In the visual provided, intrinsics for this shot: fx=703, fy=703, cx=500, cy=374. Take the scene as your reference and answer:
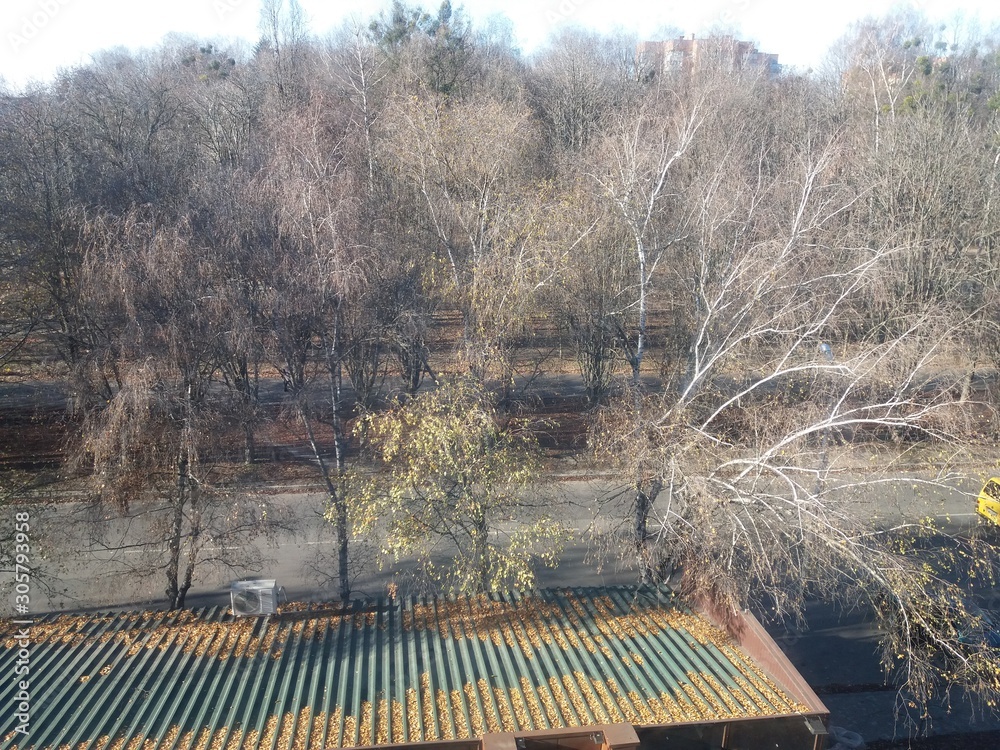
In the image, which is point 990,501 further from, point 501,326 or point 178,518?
point 178,518

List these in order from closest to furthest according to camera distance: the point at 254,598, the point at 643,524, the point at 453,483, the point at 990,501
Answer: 1. the point at 254,598
2. the point at 453,483
3. the point at 643,524
4. the point at 990,501

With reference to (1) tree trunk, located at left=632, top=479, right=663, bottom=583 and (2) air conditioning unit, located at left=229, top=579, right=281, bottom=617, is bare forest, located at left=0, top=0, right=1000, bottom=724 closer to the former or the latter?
(1) tree trunk, located at left=632, top=479, right=663, bottom=583

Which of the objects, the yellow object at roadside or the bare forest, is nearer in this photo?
the bare forest

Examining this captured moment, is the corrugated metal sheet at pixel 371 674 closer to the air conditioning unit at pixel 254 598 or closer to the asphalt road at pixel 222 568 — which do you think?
the air conditioning unit at pixel 254 598

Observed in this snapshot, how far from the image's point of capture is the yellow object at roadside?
1320cm

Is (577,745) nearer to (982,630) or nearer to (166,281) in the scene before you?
(982,630)

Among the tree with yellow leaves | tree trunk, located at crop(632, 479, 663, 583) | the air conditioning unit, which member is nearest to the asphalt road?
tree trunk, located at crop(632, 479, 663, 583)

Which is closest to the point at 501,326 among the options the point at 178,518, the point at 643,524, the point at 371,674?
the point at 643,524

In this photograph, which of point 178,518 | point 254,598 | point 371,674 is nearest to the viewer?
point 371,674

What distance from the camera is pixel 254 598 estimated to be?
837cm

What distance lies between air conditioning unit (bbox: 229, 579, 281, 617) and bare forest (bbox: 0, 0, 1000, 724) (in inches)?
53.8

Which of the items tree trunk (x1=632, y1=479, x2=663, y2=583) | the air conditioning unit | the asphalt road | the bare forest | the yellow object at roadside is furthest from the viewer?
the yellow object at roadside

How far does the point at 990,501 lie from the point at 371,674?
12.3m

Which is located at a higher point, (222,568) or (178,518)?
(178,518)
